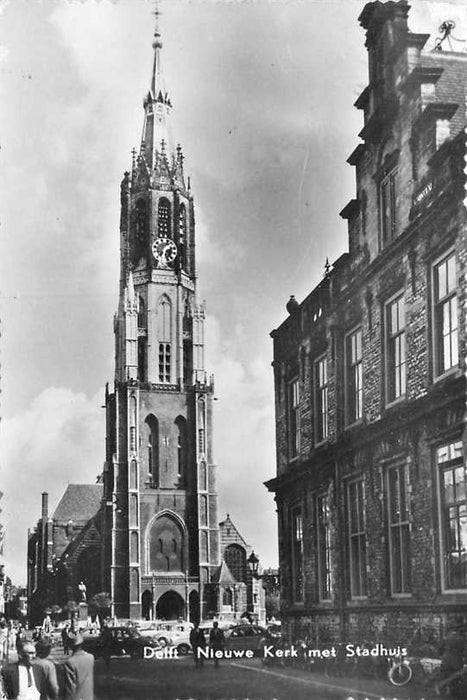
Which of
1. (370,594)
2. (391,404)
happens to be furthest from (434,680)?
(391,404)

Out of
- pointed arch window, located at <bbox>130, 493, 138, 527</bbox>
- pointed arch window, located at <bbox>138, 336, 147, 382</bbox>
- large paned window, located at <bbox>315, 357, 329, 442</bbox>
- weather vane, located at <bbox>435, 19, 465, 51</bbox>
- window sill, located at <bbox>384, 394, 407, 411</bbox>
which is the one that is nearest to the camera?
weather vane, located at <bbox>435, 19, 465, 51</bbox>

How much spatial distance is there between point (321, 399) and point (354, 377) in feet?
5.93

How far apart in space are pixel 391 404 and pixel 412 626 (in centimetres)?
324

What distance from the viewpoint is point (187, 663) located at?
13.5 m

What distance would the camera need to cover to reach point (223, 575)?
6531 centimetres

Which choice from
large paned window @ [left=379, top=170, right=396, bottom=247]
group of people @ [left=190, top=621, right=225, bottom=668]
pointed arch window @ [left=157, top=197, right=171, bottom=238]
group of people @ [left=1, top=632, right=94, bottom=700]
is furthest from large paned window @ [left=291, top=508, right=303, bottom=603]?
pointed arch window @ [left=157, top=197, right=171, bottom=238]

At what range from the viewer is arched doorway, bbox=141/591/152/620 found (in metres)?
62.7

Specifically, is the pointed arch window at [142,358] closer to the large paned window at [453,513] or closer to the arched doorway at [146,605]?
the arched doorway at [146,605]

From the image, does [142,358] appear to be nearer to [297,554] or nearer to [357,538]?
[297,554]

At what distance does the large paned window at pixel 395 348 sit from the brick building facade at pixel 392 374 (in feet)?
0.10

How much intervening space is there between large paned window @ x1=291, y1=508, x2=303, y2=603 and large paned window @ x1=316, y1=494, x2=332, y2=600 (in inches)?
55.2

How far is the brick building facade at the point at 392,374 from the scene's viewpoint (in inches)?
538

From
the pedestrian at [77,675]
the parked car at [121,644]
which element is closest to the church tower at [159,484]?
the parked car at [121,644]

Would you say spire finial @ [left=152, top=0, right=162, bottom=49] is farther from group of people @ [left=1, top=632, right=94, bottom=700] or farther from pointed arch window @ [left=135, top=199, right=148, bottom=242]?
pointed arch window @ [left=135, top=199, right=148, bottom=242]
